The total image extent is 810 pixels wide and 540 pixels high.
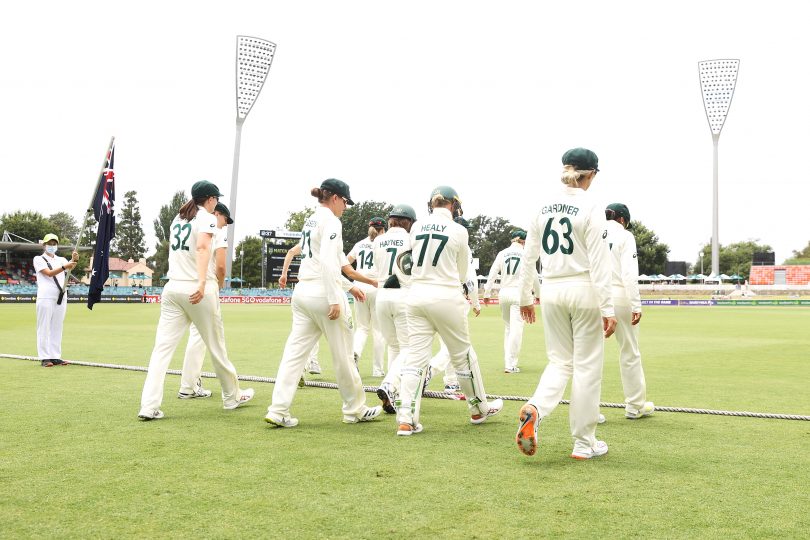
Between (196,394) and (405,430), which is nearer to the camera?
(405,430)

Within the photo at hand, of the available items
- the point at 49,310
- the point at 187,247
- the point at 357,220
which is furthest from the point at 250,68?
the point at 187,247

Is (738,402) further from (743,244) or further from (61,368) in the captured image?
(743,244)

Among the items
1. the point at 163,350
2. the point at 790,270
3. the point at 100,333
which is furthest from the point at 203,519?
the point at 790,270

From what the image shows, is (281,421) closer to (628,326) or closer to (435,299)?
(435,299)

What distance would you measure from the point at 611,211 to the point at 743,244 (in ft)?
431

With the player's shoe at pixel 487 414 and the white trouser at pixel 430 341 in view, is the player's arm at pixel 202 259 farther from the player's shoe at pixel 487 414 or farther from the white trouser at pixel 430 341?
the player's shoe at pixel 487 414

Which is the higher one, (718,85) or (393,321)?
(718,85)

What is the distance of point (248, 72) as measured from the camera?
55.2 m

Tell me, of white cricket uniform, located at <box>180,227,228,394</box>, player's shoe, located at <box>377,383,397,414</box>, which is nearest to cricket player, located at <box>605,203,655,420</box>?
player's shoe, located at <box>377,383,397,414</box>

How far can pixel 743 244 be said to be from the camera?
125 meters

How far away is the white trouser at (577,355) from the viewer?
17.3 feet

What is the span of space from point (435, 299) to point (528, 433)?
5.65 feet

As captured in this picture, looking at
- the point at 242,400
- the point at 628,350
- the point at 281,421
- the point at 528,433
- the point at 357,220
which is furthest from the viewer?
the point at 357,220

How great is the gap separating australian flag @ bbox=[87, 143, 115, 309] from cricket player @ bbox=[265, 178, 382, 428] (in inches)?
241
